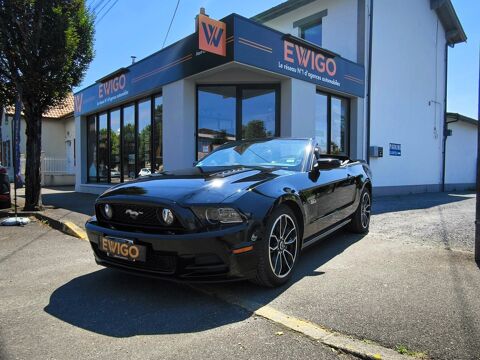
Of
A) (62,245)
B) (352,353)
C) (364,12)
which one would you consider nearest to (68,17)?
(62,245)

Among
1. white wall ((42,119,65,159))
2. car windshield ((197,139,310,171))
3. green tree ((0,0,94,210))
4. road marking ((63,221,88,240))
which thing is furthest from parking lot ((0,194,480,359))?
white wall ((42,119,65,159))

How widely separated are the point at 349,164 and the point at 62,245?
4.31m

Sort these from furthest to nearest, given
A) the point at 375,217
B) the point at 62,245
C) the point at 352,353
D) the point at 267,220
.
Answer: the point at 375,217
the point at 62,245
the point at 267,220
the point at 352,353

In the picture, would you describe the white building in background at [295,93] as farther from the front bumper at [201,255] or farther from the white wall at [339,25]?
the front bumper at [201,255]

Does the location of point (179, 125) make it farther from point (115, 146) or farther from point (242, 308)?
point (242, 308)

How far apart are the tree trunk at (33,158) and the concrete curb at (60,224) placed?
58cm

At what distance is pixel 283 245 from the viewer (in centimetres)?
368

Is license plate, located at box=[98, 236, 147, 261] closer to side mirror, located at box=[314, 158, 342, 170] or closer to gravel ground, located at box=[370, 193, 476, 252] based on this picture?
side mirror, located at box=[314, 158, 342, 170]

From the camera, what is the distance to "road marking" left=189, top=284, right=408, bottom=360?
2.41m

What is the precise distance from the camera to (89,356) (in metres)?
2.45

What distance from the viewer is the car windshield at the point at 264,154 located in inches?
179

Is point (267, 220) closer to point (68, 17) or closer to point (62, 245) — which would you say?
point (62, 245)

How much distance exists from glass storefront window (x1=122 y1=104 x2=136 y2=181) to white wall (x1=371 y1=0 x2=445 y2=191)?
24.3 ft

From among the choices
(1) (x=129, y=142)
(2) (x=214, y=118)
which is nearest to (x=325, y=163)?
(2) (x=214, y=118)
